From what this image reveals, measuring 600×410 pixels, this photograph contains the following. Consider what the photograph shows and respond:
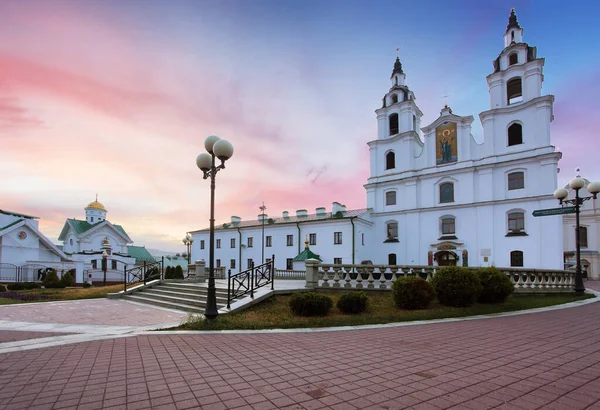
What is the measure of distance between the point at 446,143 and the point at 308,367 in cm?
3630

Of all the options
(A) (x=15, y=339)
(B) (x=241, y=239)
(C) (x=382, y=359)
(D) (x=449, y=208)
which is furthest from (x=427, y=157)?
(A) (x=15, y=339)

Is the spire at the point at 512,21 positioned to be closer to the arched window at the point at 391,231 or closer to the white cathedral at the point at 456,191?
the white cathedral at the point at 456,191

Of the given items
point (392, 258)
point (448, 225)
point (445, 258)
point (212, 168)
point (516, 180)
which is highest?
point (516, 180)

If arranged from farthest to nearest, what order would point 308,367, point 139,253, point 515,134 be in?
1. point 139,253
2. point 515,134
3. point 308,367

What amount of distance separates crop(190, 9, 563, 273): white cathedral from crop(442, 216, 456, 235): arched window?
10 centimetres

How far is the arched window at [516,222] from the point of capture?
3096cm

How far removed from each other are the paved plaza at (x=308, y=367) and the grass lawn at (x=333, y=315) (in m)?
0.71

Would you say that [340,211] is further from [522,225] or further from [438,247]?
[522,225]

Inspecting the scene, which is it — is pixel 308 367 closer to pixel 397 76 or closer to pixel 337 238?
pixel 337 238

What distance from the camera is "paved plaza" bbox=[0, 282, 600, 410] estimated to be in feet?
13.3

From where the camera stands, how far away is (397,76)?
42719 mm

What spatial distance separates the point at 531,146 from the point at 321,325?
32.2 meters

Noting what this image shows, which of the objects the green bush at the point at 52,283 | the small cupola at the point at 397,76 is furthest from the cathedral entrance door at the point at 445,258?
the green bush at the point at 52,283

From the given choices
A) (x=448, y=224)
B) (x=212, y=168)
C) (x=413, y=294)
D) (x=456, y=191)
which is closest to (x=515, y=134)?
(x=456, y=191)
